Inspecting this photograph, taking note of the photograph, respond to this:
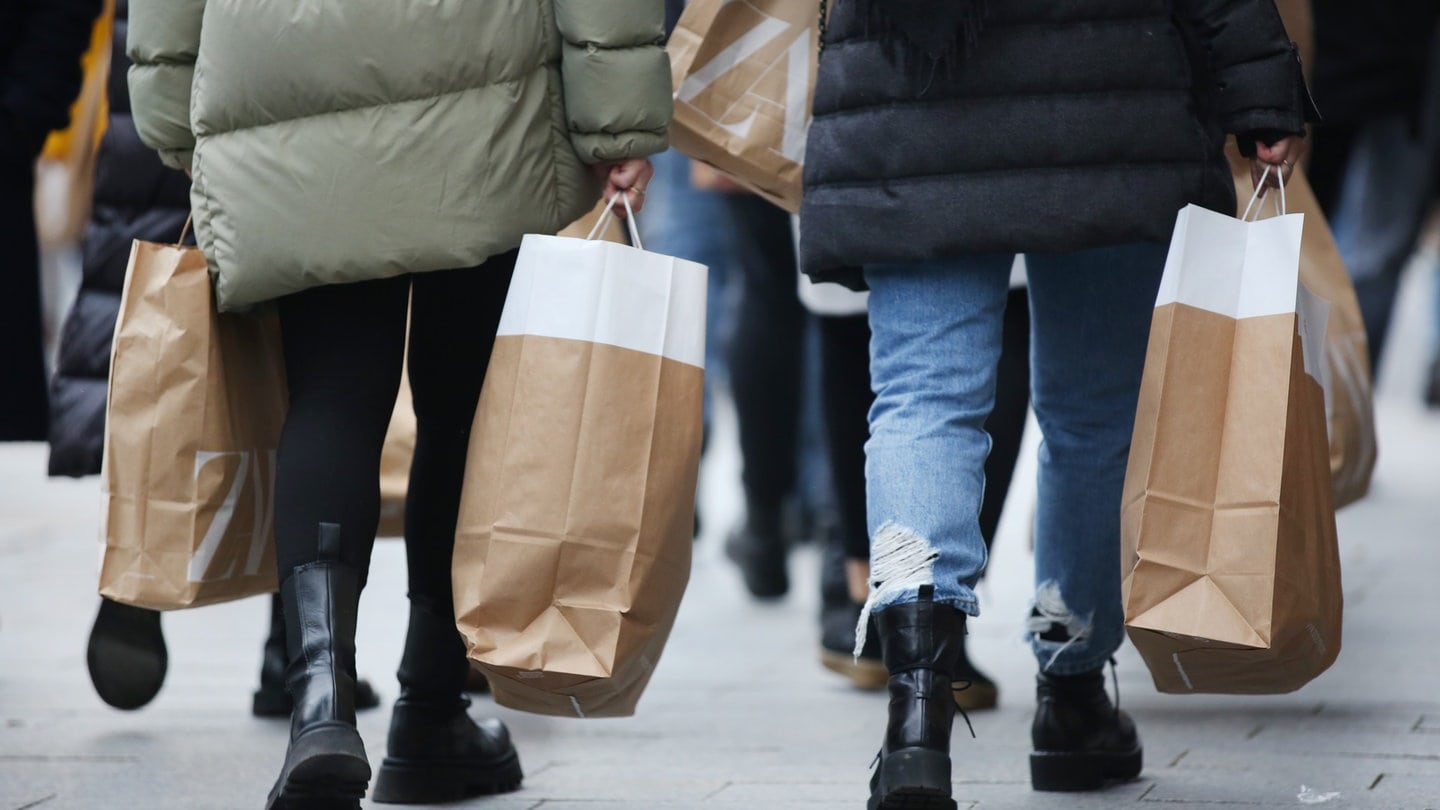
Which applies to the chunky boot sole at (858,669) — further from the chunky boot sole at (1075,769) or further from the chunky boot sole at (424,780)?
the chunky boot sole at (424,780)

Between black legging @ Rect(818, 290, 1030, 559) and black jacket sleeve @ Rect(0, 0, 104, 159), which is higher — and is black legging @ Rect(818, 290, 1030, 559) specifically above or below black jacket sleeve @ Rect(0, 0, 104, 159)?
below

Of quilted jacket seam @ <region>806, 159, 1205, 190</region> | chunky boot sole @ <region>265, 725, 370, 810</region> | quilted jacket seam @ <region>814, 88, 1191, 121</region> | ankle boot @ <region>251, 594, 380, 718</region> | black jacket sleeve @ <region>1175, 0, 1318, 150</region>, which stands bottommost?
ankle boot @ <region>251, 594, 380, 718</region>

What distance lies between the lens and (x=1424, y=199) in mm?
5582

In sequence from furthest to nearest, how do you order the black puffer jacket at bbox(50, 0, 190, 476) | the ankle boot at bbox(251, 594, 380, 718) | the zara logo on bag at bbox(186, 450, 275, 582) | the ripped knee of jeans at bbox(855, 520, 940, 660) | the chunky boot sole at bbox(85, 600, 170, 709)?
the ankle boot at bbox(251, 594, 380, 718)
the black puffer jacket at bbox(50, 0, 190, 476)
the chunky boot sole at bbox(85, 600, 170, 709)
the zara logo on bag at bbox(186, 450, 275, 582)
the ripped knee of jeans at bbox(855, 520, 940, 660)

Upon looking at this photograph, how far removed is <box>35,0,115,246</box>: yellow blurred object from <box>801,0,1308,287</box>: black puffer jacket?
8.44ft

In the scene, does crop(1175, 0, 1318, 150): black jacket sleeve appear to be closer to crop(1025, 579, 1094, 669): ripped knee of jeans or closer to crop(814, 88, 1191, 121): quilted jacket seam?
crop(814, 88, 1191, 121): quilted jacket seam

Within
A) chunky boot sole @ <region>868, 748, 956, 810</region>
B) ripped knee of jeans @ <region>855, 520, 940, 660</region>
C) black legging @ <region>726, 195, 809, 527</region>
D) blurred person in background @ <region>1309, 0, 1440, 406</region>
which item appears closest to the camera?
chunky boot sole @ <region>868, 748, 956, 810</region>

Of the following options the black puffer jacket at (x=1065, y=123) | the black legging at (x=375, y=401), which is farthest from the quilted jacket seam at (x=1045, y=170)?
the black legging at (x=375, y=401)

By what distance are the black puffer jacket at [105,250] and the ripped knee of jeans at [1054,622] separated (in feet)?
5.69

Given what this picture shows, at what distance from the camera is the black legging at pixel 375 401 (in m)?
2.63

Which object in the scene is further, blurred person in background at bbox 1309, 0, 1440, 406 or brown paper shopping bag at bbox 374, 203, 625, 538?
blurred person in background at bbox 1309, 0, 1440, 406

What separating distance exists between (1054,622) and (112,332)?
1870 millimetres

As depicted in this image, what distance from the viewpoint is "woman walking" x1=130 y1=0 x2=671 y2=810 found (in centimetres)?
257

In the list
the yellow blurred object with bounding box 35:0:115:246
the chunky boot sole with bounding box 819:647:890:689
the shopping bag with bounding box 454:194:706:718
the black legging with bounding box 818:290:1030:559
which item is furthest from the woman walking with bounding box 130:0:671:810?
the yellow blurred object with bounding box 35:0:115:246
